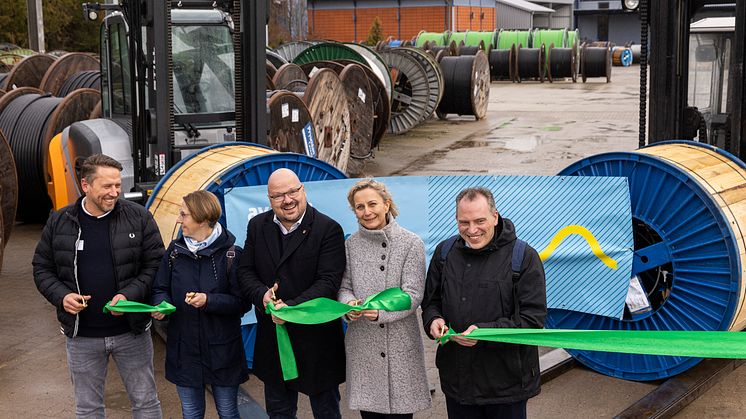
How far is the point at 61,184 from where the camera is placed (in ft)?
30.1

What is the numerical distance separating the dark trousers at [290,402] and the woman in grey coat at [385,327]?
0.85 ft

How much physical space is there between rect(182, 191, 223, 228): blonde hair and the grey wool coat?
754mm

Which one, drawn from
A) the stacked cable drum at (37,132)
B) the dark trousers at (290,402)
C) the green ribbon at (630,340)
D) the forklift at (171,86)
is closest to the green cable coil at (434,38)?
the stacked cable drum at (37,132)

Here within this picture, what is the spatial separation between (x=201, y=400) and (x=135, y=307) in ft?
2.02

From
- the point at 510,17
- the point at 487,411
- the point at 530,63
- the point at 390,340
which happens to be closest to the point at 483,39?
the point at 530,63

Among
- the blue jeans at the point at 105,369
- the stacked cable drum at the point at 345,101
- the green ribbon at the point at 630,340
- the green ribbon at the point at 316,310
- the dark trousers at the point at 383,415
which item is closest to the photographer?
the green ribbon at the point at 630,340

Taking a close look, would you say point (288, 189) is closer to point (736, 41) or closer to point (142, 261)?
point (142, 261)

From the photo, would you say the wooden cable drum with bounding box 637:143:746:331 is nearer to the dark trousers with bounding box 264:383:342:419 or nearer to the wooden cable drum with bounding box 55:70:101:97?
the dark trousers with bounding box 264:383:342:419

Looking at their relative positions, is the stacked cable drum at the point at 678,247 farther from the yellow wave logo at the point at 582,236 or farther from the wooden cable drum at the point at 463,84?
the wooden cable drum at the point at 463,84

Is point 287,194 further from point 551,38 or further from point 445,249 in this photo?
point 551,38

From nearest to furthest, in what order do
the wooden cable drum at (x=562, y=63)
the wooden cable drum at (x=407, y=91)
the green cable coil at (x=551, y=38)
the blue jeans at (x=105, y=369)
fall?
the blue jeans at (x=105, y=369) → the wooden cable drum at (x=407, y=91) → the wooden cable drum at (x=562, y=63) → the green cable coil at (x=551, y=38)

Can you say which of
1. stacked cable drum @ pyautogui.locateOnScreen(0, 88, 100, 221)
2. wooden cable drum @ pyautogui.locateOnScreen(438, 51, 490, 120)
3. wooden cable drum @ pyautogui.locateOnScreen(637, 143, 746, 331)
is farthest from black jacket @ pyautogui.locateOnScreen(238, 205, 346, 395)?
wooden cable drum @ pyautogui.locateOnScreen(438, 51, 490, 120)

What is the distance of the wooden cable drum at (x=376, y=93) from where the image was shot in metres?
16.2

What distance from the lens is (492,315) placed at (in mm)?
4082
